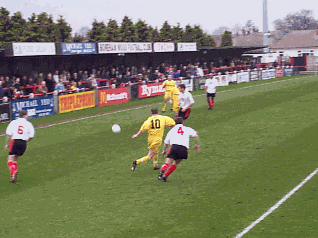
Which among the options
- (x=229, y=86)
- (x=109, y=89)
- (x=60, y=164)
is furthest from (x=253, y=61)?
(x=60, y=164)

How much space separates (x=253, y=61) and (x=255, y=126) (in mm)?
39337

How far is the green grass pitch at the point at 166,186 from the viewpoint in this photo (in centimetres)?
836

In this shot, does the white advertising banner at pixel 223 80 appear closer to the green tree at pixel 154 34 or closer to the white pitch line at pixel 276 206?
the green tree at pixel 154 34

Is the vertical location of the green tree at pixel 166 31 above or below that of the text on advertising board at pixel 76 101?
above

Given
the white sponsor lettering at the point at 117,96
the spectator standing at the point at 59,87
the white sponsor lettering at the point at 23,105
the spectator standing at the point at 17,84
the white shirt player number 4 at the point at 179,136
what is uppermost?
the spectator standing at the point at 17,84

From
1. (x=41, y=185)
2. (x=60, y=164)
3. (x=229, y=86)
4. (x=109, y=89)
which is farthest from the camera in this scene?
(x=229, y=86)

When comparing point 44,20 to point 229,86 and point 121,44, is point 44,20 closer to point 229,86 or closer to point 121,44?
point 121,44

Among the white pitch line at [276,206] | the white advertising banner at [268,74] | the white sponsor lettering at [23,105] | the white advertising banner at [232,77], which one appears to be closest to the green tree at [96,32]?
the white advertising banner at [232,77]

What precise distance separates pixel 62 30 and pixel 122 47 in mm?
7315

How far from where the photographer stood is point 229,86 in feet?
132

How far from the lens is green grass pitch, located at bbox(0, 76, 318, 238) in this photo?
8359 millimetres

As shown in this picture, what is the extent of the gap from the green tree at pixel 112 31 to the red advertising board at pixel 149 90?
1248 cm

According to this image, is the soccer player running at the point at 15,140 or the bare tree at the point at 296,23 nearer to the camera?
the soccer player running at the point at 15,140

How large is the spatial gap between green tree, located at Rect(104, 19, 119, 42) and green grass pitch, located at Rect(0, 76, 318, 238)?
1000 inches
